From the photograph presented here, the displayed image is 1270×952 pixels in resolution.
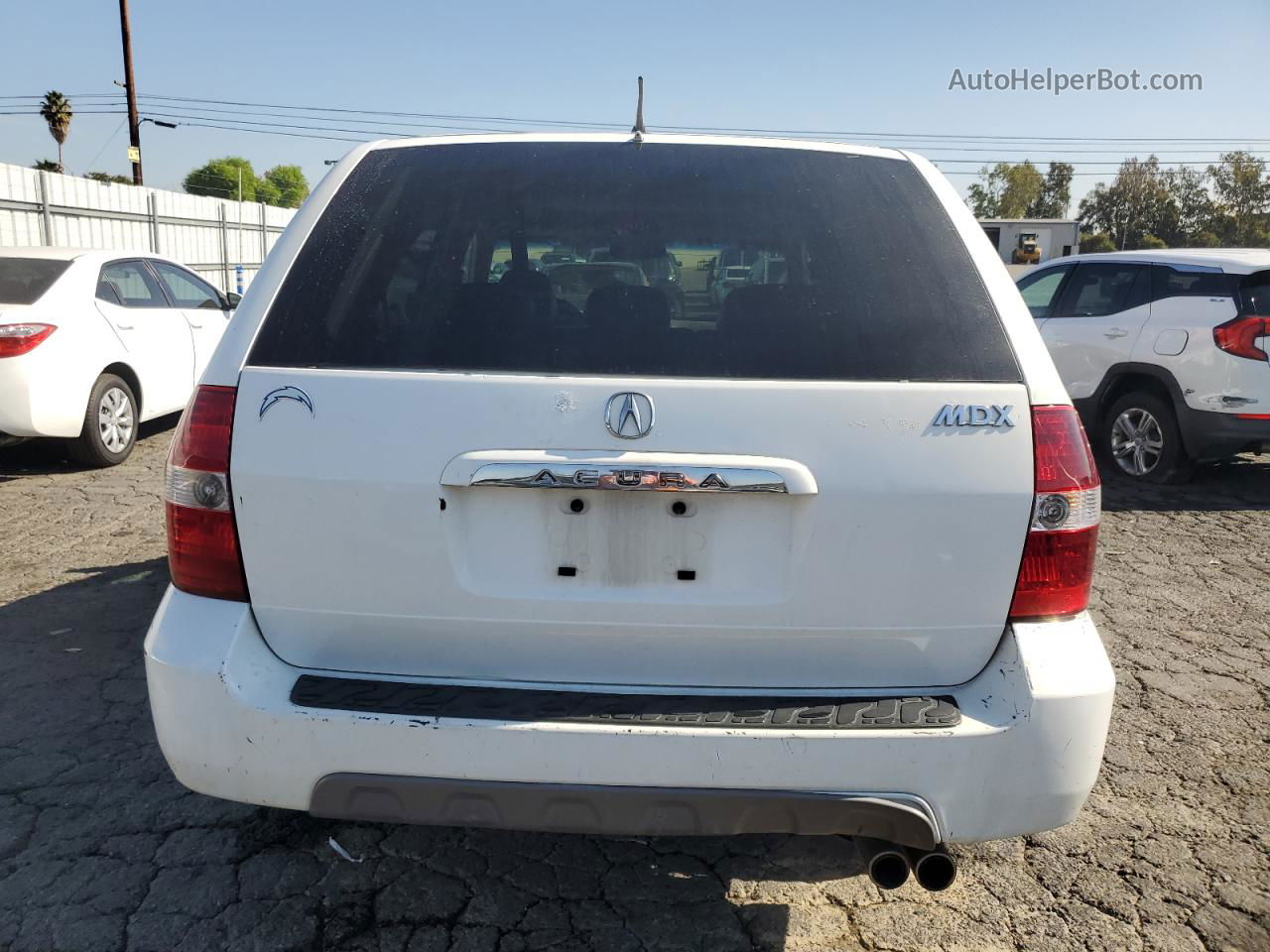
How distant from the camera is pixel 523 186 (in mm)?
2439

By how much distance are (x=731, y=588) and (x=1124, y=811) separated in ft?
6.01

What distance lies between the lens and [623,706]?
2004 millimetres

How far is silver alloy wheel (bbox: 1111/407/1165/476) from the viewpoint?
25.3 feet

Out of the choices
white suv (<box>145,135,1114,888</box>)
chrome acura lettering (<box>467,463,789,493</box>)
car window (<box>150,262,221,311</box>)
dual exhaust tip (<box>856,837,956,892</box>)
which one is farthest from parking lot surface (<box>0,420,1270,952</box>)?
car window (<box>150,262,221,311</box>)

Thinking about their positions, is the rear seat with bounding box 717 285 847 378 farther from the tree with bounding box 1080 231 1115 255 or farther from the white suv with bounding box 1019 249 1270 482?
the tree with bounding box 1080 231 1115 255

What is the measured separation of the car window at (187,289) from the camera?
8.73 meters

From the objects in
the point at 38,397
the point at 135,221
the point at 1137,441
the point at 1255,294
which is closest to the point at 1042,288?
the point at 1137,441

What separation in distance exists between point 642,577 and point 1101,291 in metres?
7.45

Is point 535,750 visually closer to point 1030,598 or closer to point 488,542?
point 488,542

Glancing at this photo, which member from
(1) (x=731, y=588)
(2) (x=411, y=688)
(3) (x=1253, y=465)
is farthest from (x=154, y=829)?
(3) (x=1253, y=465)

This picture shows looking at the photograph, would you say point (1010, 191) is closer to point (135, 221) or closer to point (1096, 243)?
point (1096, 243)

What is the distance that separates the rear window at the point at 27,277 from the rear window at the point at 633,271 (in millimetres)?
5705

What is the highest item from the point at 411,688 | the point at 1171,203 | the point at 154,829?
the point at 1171,203

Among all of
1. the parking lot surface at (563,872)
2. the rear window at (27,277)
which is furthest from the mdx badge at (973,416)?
the rear window at (27,277)
